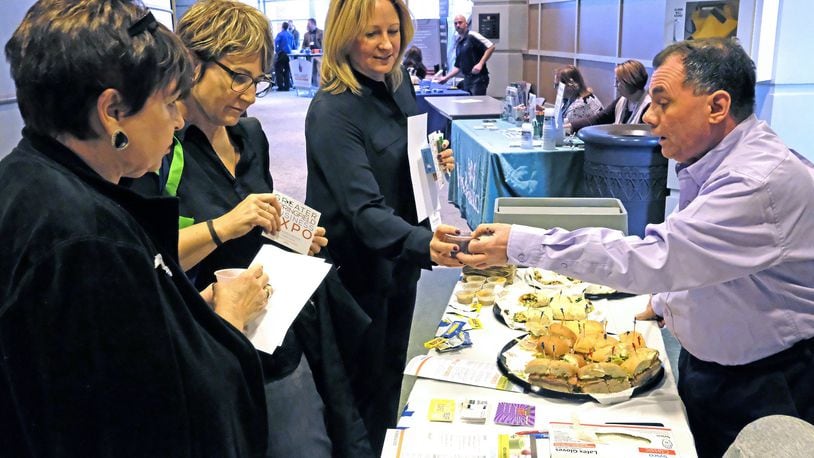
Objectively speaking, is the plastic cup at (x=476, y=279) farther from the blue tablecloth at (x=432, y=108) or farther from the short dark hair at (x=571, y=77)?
the blue tablecloth at (x=432, y=108)

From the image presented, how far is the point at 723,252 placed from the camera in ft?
4.52

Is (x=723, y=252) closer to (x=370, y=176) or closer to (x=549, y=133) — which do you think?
(x=370, y=176)

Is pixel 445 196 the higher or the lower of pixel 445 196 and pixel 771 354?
the lower

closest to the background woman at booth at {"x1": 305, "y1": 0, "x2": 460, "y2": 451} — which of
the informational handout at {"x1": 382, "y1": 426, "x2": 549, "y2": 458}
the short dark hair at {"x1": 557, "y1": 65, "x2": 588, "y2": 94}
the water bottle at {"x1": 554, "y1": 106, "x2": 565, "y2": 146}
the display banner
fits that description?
the informational handout at {"x1": 382, "y1": 426, "x2": 549, "y2": 458}

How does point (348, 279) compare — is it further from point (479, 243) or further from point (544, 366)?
point (544, 366)

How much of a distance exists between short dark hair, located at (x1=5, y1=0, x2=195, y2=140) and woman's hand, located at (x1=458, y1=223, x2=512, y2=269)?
0.93 metres

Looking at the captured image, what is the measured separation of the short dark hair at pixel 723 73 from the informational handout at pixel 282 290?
932 mm

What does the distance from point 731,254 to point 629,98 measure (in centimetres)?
387

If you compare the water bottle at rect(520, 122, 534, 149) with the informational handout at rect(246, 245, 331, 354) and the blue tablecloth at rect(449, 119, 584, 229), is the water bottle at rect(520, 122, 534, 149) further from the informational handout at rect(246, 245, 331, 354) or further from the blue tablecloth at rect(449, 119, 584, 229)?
the informational handout at rect(246, 245, 331, 354)

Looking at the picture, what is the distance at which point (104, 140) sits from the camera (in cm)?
93

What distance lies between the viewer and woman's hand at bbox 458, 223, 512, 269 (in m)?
1.62

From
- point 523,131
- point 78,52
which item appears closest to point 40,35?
point 78,52

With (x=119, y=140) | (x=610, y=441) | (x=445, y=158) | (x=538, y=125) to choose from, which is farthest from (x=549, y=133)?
(x=119, y=140)

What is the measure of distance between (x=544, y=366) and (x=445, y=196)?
5455mm
